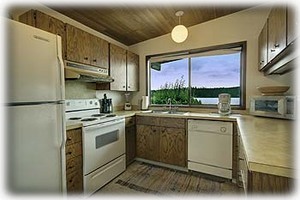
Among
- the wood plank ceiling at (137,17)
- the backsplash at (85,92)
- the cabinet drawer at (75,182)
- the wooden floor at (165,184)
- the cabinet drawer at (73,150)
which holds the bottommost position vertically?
the wooden floor at (165,184)

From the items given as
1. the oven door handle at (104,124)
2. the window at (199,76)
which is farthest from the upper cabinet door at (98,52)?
the window at (199,76)

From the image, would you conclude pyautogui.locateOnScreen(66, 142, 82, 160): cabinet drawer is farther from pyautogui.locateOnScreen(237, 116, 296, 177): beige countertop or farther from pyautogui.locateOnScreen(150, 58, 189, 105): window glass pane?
pyautogui.locateOnScreen(150, 58, 189, 105): window glass pane

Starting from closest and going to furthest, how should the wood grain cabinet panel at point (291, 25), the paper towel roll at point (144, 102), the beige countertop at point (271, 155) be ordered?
the beige countertop at point (271, 155)
the wood grain cabinet panel at point (291, 25)
the paper towel roll at point (144, 102)

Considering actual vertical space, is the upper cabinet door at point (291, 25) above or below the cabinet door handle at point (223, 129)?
above

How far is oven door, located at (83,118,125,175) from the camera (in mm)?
2010

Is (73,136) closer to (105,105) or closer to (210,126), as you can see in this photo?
(105,105)

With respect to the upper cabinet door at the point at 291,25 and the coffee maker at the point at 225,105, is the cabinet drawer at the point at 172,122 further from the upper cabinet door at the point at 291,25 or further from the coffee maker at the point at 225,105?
the upper cabinet door at the point at 291,25

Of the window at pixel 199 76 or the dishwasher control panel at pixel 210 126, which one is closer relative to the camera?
the dishwasher control panel at pixel 210 126

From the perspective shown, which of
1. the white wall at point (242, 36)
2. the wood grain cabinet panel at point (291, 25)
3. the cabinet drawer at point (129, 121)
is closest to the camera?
the wood grain cabinet panel at point (291, 25)

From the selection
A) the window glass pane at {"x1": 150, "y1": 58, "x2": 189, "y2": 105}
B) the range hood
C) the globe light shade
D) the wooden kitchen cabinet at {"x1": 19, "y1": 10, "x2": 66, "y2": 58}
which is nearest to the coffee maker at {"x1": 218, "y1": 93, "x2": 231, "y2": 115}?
the window glass pane at {"x1": 150, "y1": 58, "x2": 189, "y2": 105}

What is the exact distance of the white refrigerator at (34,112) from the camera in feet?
3.86

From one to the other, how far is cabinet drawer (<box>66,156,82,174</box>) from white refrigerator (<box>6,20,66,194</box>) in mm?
241

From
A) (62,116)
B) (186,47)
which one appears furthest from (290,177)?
(186,47)

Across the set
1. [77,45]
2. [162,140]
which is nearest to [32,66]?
[77,45]
